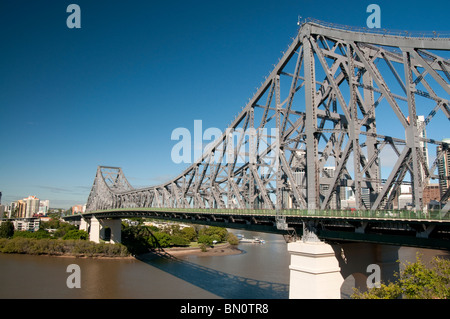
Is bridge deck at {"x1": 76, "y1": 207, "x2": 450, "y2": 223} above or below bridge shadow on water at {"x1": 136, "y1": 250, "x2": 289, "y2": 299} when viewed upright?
above

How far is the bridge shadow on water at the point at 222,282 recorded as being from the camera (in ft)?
122

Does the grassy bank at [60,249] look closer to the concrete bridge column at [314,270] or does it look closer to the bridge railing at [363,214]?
the bridge railing at [363,214]

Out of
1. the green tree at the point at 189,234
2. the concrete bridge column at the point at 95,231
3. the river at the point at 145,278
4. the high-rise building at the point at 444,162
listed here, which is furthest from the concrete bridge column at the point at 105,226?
the high-rise building at the point at 444,162

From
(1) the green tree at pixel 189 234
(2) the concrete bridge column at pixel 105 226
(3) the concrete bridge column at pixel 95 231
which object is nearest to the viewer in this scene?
(2) the concrete bridge column at pixel 105 226

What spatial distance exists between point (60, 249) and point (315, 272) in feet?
213

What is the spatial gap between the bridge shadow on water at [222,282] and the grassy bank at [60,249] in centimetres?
894

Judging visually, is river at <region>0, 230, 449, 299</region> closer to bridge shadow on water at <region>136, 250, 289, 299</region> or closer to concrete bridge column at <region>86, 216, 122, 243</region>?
bridge shadow on water at <region>136, 250, 289, 299</region>

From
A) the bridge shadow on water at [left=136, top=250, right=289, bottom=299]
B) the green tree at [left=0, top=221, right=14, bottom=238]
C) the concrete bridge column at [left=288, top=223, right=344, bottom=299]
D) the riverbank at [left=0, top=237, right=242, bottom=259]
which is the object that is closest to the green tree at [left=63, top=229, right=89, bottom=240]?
the riverbank at [left=0, top=237, right=242, bottom=259]

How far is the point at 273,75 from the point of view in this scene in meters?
33.2

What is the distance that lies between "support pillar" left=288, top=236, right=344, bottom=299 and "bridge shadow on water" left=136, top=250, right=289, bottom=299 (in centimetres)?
1532

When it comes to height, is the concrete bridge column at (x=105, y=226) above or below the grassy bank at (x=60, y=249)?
above

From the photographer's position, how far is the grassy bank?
69750mm

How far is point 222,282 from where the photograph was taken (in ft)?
146

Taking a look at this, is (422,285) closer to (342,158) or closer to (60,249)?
(342,158)
